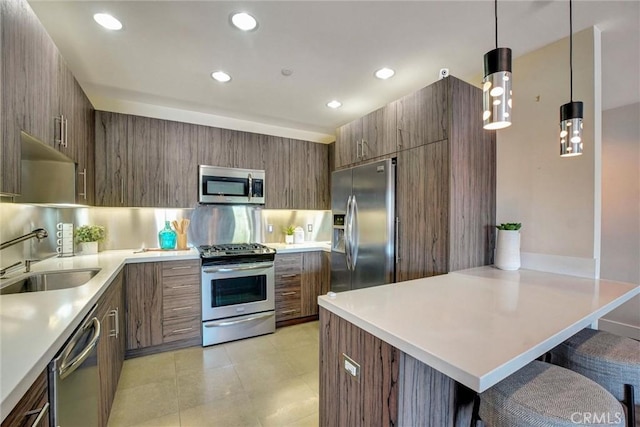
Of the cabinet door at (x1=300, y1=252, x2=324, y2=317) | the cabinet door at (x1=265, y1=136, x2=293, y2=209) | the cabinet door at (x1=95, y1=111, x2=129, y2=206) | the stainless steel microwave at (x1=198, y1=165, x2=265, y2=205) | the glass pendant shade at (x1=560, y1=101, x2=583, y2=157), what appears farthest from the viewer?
the cabinet door at (x1=265, y1=136, x2=293, y2=209)

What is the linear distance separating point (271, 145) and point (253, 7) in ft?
6.86

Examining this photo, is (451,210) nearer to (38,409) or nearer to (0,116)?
(38,409)

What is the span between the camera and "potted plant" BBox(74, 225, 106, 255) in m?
2.61

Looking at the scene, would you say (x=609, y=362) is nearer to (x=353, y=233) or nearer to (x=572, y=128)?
(x=572, y=128)

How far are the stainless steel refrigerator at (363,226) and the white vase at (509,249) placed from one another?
2.68ft

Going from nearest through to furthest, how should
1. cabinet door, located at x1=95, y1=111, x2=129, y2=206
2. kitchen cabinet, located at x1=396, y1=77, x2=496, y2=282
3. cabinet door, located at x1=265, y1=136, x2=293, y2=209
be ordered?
1. kitchen cabinet, located at x1=396, y1=77, x2=496, y2=282
2. cabinet door, located at x1=95, y1=111, x2=129, y2=206
3. cabinet door, located at x1=265, y1=136, x2=293, y2=209

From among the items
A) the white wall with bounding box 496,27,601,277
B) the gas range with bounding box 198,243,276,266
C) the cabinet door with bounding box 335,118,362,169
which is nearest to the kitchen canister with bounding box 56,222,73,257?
the gas range with bounding box 198,243,276,266

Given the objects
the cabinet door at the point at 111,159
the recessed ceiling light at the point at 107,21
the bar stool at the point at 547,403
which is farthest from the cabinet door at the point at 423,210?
the cabinet door at the point at 111,159

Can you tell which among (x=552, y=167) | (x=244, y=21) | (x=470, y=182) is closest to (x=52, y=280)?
(x=244, y=21)

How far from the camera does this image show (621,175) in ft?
10.1

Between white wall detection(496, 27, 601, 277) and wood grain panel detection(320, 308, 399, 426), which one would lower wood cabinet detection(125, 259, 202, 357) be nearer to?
wood grain panel detection(320, 308, 399, 426)

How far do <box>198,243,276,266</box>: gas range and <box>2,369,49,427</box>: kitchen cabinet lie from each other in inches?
75.3

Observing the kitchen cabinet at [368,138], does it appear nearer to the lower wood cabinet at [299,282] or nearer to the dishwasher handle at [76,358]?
the lower wood cabinet at [299,282]

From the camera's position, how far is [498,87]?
1.16m
